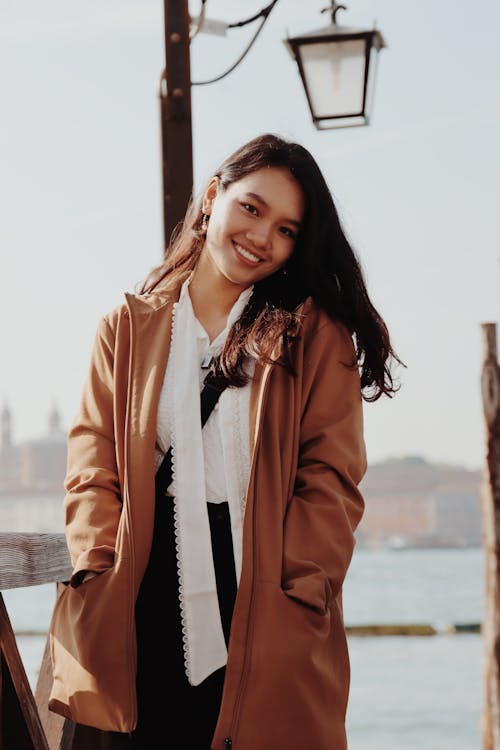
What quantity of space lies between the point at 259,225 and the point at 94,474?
604mm

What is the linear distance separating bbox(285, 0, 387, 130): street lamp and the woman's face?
2.30m

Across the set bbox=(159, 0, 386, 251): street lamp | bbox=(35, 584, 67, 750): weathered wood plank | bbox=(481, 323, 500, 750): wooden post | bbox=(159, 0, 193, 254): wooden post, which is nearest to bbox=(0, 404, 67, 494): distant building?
bbox=(481, 323, 500, 750): wooden post

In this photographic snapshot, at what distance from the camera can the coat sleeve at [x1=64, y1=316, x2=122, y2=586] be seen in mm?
2293

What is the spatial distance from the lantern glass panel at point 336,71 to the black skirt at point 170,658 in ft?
9.17

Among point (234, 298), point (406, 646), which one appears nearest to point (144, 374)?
point (234, 298)

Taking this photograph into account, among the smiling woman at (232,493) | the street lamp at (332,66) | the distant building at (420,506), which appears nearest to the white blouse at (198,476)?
the smiling woman at (232,493)

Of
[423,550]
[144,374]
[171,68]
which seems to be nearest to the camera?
[144,374]

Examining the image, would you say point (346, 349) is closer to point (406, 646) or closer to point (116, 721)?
point (116, 721)

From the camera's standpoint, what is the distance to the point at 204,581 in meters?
2.26

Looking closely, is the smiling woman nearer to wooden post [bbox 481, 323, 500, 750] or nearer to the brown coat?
the brown coat

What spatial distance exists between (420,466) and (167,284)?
323 ft

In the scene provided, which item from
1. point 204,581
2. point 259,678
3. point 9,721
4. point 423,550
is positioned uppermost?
point 204,581

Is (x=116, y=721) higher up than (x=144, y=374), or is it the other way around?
(x=144, y=374)

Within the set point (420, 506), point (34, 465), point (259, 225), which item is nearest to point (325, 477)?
point (259, 225)
